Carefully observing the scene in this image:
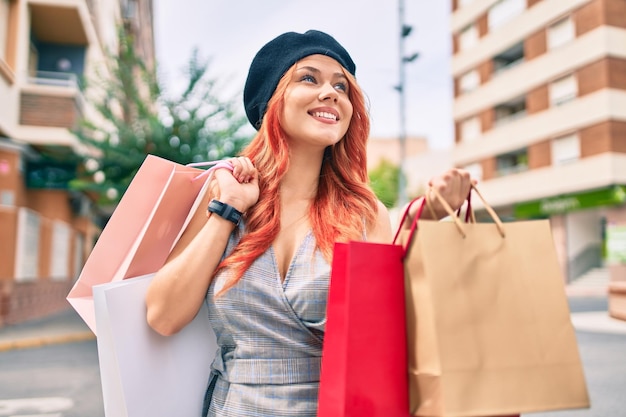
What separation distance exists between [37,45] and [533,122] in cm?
2042

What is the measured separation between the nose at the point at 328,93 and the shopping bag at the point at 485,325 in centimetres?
54

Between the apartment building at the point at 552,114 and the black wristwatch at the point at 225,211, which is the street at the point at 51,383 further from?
the apartment building at the point at 552,114

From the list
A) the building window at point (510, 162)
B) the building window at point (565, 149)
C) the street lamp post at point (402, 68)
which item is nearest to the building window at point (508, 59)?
the building window at point (510, 162)

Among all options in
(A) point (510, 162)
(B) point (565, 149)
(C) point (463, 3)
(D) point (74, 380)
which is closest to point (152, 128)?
(D) point (74, 380)

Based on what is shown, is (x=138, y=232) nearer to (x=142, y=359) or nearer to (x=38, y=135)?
(x=142, y=359)

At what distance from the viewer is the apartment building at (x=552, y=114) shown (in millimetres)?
23016

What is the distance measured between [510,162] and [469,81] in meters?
4.95

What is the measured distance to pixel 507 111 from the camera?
29672 millimetres

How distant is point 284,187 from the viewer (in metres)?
1.75

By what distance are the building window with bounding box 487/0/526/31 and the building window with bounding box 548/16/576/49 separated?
2.35 meters

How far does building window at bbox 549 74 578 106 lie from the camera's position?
80.7 feet

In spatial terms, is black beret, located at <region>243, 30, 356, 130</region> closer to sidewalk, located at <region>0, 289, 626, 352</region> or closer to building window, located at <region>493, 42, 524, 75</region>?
sidewalk, located at <region>0, 289, 626, 352</region>

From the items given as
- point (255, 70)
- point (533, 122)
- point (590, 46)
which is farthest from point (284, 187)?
point (533, 122)

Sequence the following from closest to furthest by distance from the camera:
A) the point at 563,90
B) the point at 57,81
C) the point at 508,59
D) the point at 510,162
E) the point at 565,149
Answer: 1. the point at 57,81
2. the point at 565,149
3. the point at 563,90
4. the point at 510,162
5. the point at 508,59
